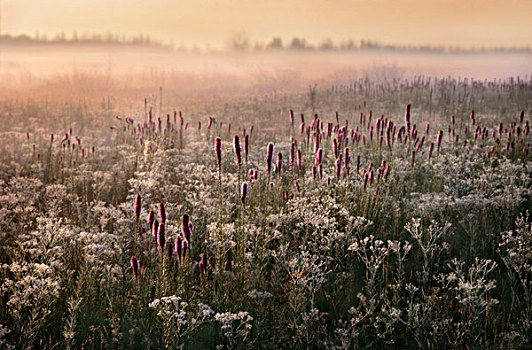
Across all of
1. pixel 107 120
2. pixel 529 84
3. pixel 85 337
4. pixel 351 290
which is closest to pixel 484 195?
pixel 351 290

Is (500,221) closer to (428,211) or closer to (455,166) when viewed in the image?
(428,211)

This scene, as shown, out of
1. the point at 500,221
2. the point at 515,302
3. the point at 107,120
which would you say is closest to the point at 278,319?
the point at 515,302

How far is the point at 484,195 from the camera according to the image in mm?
6395

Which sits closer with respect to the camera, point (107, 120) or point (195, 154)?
point (195, 154)

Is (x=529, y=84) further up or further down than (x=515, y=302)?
further up

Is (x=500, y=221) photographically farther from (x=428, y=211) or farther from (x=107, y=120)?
(x=107, y=120)

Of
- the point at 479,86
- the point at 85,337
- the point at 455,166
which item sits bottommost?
the point at 85,337

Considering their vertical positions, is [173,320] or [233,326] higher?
[173,320]

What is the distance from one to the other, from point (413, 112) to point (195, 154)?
10750mm

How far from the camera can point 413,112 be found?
1683 centimetres

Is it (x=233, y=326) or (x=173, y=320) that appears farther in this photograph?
(x=233, y=326)

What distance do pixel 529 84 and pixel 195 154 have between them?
19146 mm

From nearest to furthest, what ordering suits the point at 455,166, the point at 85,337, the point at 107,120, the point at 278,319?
the point at 85,337 < the point at 278,319 < the point at 455,166 < the point at 107,120

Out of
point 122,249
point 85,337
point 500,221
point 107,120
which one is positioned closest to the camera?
point 85,337
